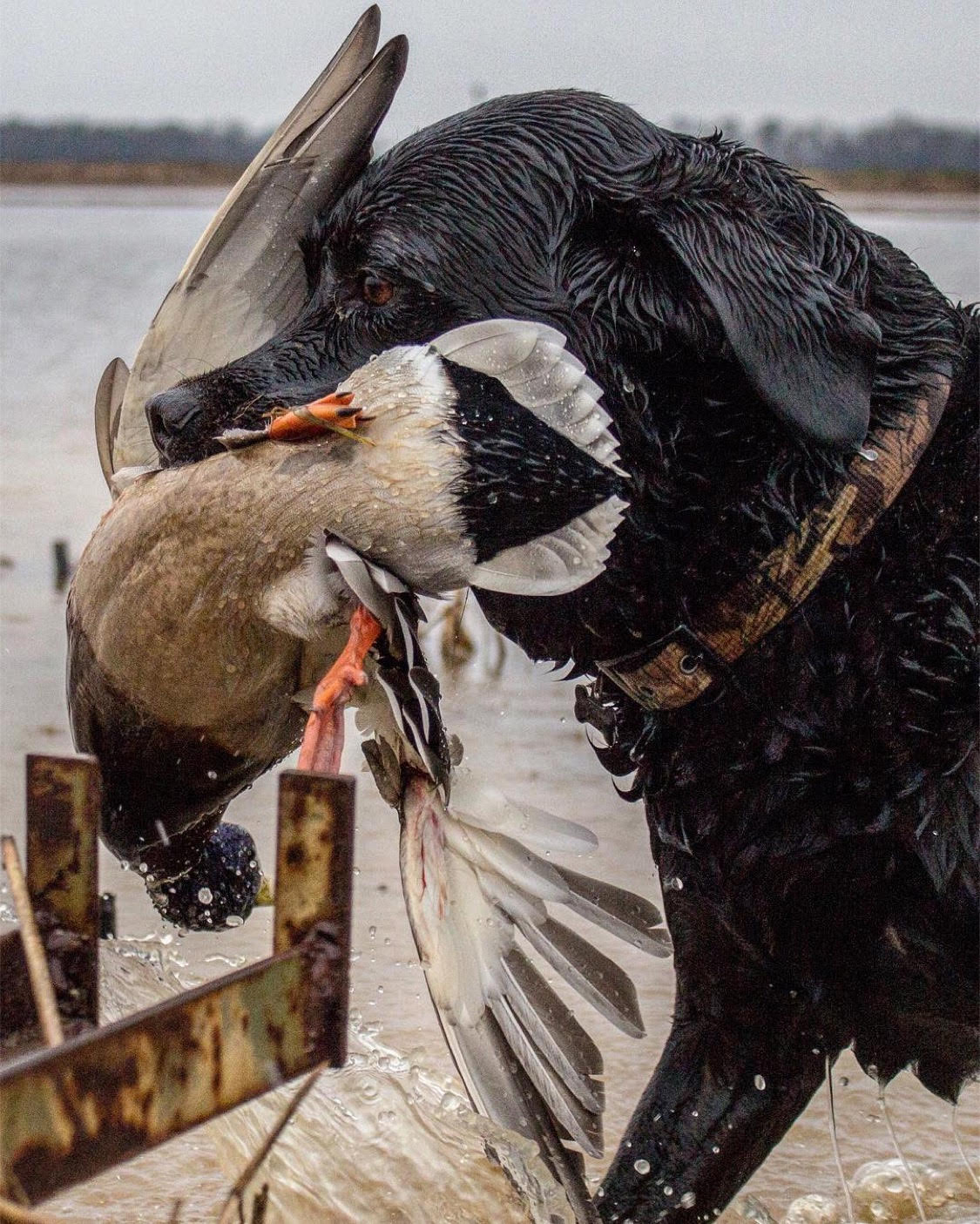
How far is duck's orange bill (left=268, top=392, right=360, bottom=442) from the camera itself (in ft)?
6.60

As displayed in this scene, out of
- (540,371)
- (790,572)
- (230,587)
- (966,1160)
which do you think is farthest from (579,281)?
(966,1160)

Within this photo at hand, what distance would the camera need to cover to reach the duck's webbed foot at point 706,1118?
2598 millimetres

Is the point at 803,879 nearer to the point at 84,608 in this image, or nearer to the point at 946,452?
the point at 946,452

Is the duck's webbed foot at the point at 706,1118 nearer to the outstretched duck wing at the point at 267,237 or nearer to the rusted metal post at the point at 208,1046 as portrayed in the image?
the rusted metal post at the point at 208,1046

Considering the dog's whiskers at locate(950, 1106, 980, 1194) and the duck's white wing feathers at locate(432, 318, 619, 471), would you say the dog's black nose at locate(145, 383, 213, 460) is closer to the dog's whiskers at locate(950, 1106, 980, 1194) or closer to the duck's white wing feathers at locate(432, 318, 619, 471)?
the duck's white wing feathers at locate(432, 318, 619, 471)

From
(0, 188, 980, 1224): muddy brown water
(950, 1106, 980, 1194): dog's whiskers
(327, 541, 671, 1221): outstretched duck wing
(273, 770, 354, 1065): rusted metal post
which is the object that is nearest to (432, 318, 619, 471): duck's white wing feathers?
(327, 541, 671, 1221): outstretched duck wing

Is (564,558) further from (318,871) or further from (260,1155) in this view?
(260,1155)

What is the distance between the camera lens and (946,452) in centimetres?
238

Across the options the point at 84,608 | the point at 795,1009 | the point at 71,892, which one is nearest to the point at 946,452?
the point at 795,1009

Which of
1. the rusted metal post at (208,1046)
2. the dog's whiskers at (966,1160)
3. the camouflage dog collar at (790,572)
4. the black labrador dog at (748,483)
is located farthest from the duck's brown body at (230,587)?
the dog's whiskers at (966,1160)

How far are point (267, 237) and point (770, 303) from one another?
2.72ft

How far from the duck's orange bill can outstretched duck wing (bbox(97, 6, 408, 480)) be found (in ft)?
1.59

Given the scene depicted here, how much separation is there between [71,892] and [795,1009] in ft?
4.25

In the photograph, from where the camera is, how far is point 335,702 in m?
1.95
